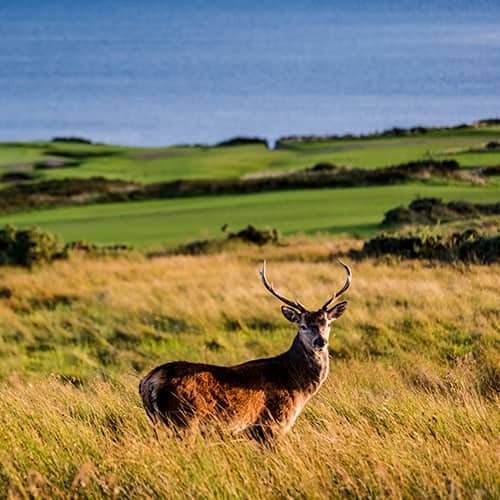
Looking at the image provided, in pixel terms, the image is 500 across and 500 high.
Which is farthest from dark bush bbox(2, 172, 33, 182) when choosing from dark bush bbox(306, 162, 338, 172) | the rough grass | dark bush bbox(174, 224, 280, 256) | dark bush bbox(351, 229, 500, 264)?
dark bush bbox(351, 229, 500, 264)

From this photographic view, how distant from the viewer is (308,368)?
20.4ft

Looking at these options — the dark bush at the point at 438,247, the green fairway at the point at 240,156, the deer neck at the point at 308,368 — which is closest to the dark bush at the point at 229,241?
the dark bush at the point at 438,247

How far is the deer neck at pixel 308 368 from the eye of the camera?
6.20 meters

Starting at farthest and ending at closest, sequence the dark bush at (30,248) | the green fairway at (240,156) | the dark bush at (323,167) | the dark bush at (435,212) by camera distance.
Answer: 1. the green fairway at (240,156)
2. the dark bush at (323,167)
3. the dark bush at (435,212)
4. the dark bush at (30,248)

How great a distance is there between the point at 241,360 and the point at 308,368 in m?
6.29

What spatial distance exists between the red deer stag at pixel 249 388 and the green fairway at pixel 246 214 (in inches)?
879

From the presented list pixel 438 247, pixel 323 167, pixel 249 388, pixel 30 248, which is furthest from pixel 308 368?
pixel 323 167

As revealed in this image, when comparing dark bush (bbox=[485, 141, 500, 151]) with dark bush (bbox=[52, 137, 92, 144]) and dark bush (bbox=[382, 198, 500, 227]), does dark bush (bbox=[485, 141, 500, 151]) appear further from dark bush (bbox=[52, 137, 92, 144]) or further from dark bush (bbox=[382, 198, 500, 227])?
dark bush (bbox=[52, 137, 92, 144])

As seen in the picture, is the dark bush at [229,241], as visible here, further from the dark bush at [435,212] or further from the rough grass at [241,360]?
the dark bush at [435,212]

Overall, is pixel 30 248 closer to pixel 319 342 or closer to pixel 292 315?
pixel 292 315

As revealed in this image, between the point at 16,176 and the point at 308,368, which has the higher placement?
the point at 16,176

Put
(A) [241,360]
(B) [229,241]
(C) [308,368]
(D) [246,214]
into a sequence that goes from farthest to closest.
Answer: (D) [246,214]
(B) [229,241]
(A) [241,360]
(C) [308,368]

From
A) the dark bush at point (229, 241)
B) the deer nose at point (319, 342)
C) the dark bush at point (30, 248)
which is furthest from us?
the dark bush at point (229, 241)

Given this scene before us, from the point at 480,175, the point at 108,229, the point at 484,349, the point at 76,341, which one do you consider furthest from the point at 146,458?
the point at 480,175
